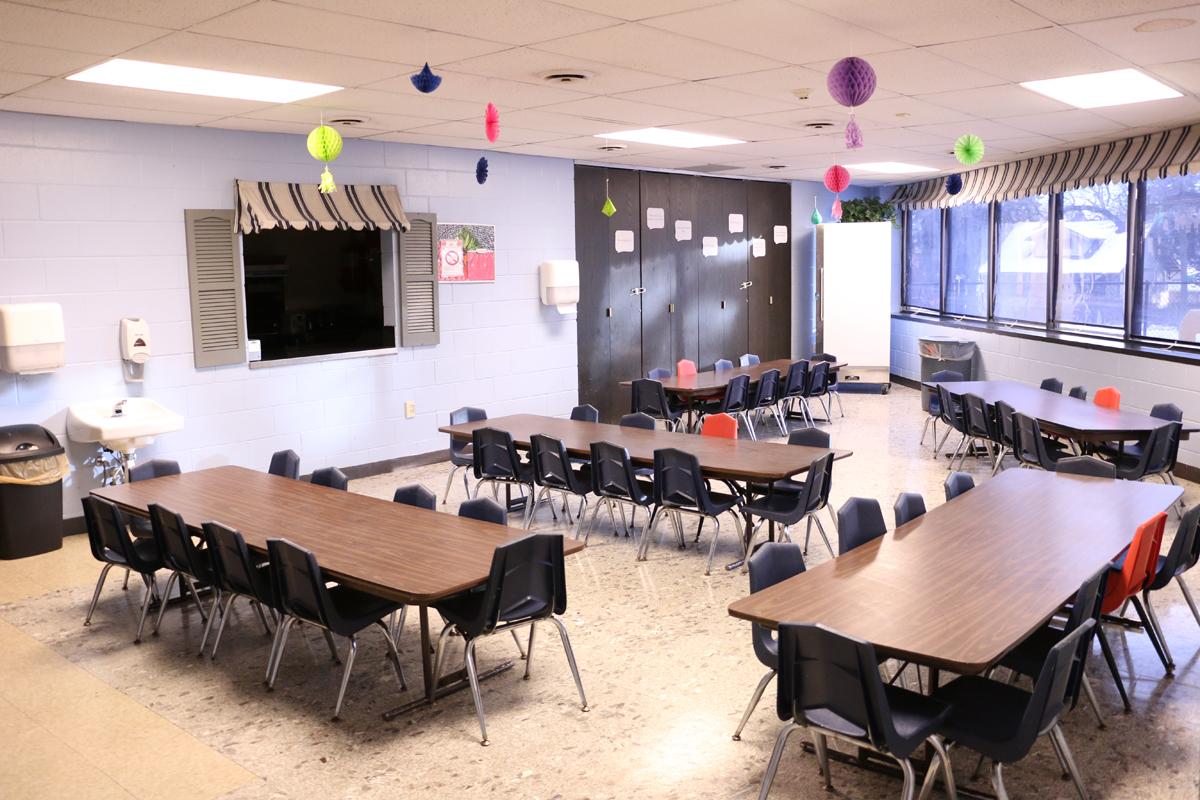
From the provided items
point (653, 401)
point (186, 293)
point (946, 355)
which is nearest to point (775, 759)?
point (186, 293)

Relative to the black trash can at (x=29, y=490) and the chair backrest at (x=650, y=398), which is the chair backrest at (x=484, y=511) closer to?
the black trash can at (x=29, y=490)

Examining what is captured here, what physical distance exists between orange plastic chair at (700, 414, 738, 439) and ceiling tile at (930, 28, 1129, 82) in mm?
2863

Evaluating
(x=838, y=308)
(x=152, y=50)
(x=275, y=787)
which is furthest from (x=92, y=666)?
(x=838, y=308)

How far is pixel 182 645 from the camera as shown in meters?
5.25

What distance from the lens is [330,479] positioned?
19.8 feet

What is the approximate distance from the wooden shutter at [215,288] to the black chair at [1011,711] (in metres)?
6.28

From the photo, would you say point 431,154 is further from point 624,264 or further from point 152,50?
point 152,50

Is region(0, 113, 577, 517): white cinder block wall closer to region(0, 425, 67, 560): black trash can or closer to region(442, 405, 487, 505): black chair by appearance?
region(0, 425, 67, 560): black trash can

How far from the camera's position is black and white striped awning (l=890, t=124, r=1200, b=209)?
8.65 meters

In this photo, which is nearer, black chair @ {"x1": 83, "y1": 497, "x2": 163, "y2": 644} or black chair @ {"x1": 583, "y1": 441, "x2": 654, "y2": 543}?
black chair @ {"x1": 83, "y1": 497, "x2": 163, "y2": 644}

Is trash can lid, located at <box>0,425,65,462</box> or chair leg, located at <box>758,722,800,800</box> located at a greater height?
trash can lid, located at <box>0,425,65,462</box>

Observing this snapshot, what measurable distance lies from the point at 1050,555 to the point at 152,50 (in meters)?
4.84

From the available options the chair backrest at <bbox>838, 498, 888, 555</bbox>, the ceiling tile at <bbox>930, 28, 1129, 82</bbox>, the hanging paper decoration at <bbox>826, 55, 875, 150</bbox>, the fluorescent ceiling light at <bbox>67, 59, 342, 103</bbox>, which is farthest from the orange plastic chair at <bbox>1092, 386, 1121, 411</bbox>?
the fluorescent ceiling light at <bbox>67, 59, 342, 103</bbox>

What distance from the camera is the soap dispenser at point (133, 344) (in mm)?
7348
